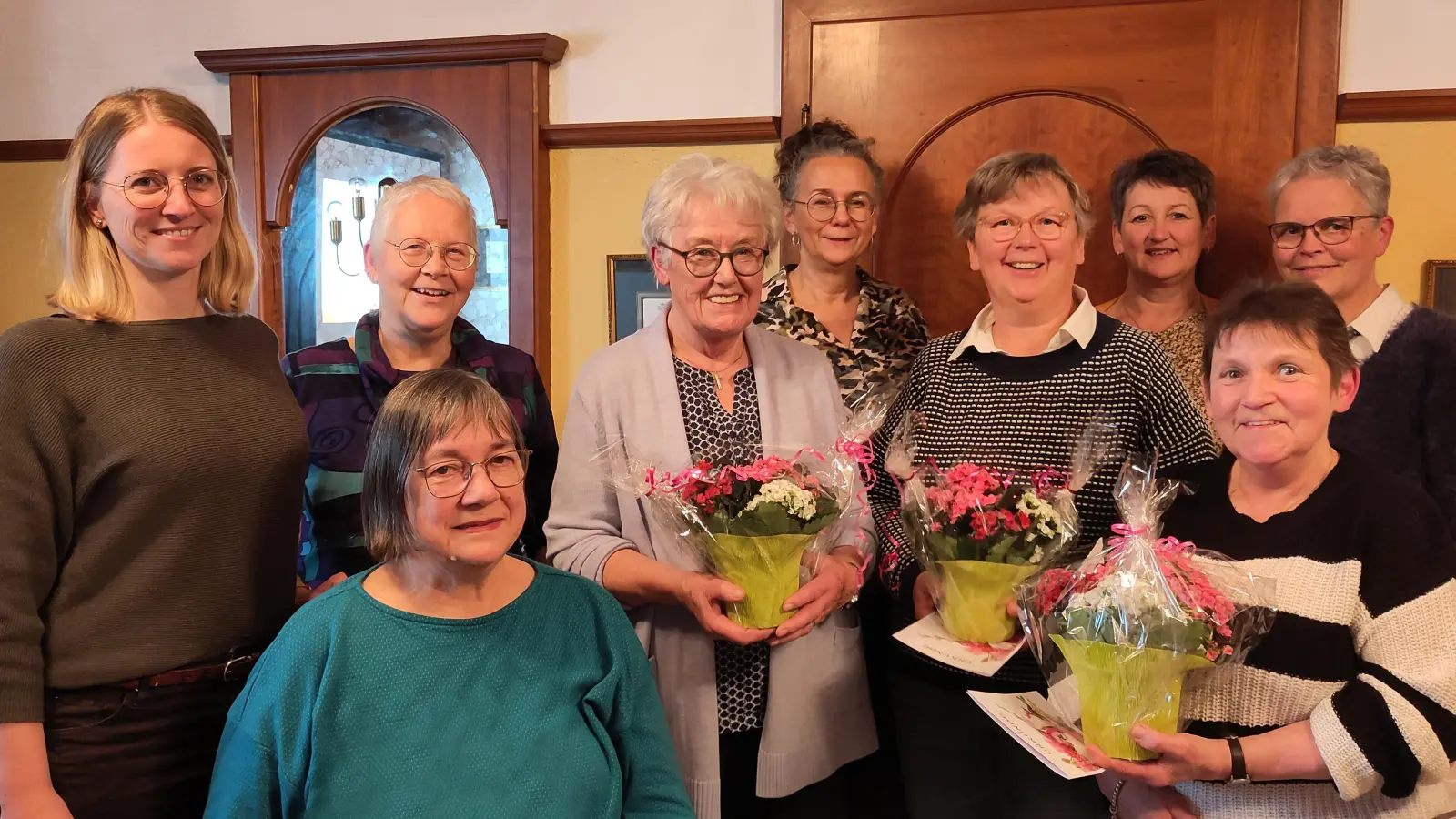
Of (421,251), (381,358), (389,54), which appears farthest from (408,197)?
(389,54)

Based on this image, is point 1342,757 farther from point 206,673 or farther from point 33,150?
point 33,150

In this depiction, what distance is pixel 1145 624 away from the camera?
1536 mm

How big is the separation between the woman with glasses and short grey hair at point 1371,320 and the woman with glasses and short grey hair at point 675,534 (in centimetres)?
105

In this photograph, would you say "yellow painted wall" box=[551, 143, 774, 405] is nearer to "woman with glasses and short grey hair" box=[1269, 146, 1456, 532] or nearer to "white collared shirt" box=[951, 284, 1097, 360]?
"white collared shirt" box=[951, 284, 1097, 360]

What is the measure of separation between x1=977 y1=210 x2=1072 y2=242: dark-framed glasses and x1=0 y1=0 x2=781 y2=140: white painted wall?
1331mm

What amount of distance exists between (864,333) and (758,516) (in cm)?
104

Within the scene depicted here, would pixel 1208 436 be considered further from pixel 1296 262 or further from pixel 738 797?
pixel 738 797

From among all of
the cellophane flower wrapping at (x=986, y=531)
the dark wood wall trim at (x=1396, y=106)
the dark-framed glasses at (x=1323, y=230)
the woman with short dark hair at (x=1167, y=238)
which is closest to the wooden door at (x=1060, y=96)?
the dark wood wall trim at (x=1396, y=106)

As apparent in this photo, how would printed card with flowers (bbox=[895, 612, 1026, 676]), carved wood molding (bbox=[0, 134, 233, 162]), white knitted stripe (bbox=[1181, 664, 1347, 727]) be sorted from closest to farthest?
white knitted stripe (bbox=[1181, 664, 1347, 727])
printed card with flowers (bbox=[895, 612, 1026, 676])
carved wood molding (bbox=[0, 134, 233, 162])

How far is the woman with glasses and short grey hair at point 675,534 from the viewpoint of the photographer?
81.4 inches

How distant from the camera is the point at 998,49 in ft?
10.4

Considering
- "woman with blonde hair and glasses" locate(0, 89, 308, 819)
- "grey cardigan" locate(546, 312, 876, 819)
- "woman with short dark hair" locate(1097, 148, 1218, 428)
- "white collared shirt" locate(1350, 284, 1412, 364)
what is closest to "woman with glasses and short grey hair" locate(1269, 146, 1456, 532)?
"white collared shirt" locate(1350, 284, 1412, 364)

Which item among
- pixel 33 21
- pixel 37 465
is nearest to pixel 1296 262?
pixel 37 465

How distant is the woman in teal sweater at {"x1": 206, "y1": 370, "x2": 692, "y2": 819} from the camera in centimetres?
160
